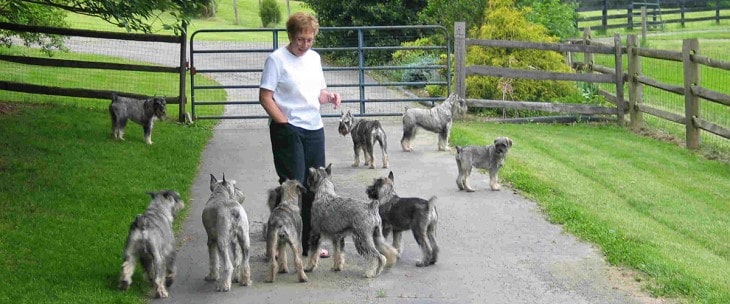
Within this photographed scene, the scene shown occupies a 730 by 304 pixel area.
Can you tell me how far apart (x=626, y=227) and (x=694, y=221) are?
2.07 meters

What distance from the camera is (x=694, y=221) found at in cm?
1365

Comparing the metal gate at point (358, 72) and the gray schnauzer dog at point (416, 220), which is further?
the metal gate at point (358, 72)

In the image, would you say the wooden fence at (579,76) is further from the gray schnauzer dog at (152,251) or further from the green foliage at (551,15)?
the gray schnauzer dog at (152,251)

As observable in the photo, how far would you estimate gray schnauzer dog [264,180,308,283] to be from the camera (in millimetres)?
9414

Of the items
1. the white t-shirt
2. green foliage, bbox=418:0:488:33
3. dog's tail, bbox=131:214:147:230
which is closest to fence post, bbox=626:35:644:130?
green foliage, bbox=418:0:488:33

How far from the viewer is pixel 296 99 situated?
9.85 m

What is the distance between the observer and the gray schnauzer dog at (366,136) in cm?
1556

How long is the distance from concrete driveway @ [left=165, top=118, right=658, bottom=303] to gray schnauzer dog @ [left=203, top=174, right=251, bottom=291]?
135 millimetres

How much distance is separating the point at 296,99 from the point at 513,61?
1292cm

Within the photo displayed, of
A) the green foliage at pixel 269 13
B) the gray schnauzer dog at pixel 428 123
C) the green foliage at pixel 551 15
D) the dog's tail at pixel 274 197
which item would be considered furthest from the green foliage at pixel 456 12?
the green foliage at pixel 269 13

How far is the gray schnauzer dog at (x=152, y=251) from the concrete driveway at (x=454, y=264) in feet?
0.60

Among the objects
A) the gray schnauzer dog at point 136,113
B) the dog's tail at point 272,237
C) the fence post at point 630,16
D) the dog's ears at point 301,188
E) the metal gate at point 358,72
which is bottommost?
the dog's tail at point 272,237

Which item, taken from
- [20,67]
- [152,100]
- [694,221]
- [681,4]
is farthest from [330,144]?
[681,4]

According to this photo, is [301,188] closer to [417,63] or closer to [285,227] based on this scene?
[285,227]
